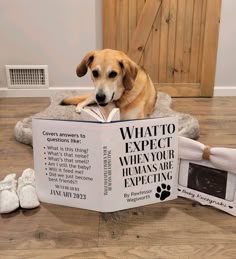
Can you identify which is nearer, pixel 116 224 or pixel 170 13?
pixel 116 224

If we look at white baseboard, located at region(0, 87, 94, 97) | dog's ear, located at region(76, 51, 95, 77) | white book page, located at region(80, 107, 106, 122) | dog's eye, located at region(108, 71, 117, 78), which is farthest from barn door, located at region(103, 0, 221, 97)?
white book page, located at region(80, 107, 106, 122)

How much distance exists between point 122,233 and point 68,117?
39.8 inches

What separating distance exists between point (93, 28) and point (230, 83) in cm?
127

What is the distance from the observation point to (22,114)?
95.7 inches

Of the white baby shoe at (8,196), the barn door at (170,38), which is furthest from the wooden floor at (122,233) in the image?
the barn door at (170,38)

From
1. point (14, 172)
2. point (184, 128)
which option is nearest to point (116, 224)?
point (14, 172)

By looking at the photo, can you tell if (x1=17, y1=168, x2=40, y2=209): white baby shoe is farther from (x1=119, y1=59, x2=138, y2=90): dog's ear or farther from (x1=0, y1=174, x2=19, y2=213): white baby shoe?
(x1=119, y1=59, x2=138, y2=90): dog's ear

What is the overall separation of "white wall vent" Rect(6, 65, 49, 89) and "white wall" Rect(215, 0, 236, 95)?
1.47 metres

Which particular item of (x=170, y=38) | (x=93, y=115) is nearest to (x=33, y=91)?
(x=170, y=38)

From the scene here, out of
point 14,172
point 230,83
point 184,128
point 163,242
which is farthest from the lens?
point 230,83

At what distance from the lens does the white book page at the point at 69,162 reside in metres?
1.20

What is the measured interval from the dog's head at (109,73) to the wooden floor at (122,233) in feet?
2.04

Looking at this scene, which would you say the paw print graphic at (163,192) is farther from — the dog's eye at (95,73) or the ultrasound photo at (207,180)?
the dog's eye at (95,73)

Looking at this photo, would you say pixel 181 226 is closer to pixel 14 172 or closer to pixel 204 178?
pixel 204 178
